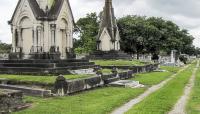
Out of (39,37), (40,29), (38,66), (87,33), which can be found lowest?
(38,66)

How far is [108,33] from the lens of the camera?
129ft

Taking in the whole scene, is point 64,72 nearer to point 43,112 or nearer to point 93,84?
point 93,84

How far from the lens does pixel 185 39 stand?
81188 mm

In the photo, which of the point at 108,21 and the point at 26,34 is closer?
the point at 26,34

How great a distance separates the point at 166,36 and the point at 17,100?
52.6 metres

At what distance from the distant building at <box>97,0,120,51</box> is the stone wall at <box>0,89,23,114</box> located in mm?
26962

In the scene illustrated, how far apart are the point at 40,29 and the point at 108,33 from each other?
727 inches

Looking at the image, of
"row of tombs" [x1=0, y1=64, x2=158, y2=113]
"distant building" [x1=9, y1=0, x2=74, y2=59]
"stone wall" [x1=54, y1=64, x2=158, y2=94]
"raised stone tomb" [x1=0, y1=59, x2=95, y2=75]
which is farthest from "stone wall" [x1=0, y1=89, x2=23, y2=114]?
"distant building" [x1=9, y1=0, x2=74, y2=59]

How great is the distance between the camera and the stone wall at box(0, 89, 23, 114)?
11.6m

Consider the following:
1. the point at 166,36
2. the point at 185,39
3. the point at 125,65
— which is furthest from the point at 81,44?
the point at 125,65

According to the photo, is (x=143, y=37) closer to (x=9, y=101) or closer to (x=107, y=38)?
(x=107, y=38)

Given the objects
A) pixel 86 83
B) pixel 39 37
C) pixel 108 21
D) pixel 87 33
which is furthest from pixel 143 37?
pixel 86 83

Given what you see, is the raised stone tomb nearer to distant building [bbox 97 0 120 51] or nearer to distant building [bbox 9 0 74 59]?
distant building [bbox 9 0 74 59]

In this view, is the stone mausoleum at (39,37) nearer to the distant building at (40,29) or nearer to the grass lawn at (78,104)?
the distant building at (40,29)
